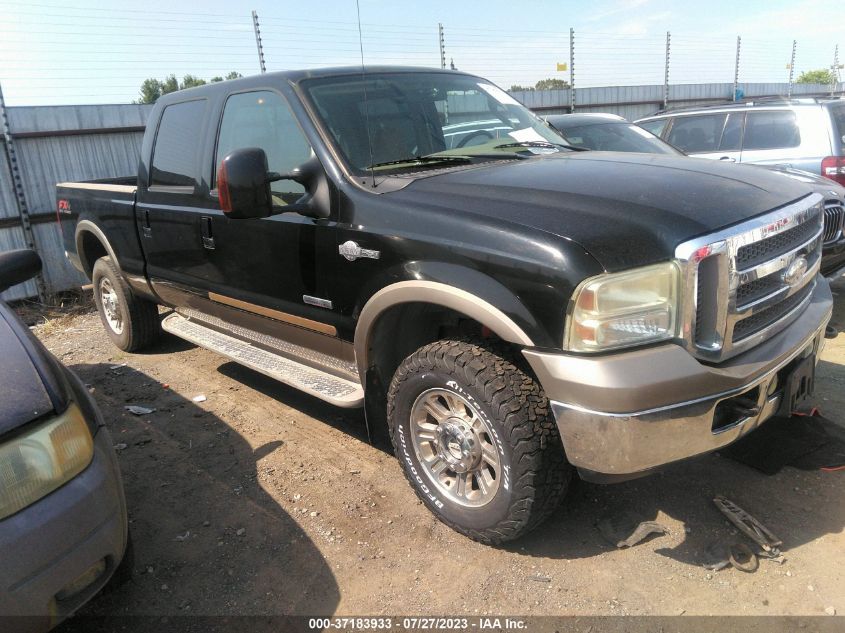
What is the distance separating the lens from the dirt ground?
2.43 m

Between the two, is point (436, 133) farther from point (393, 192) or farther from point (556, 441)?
point (556, 441)

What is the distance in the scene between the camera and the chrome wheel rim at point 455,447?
2.62m

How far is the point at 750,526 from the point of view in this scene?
2670 millimetres

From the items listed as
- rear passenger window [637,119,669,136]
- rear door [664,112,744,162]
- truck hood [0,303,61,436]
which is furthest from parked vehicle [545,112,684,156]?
truck hood [0,303,61,436]

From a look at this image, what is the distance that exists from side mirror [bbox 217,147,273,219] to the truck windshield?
1.45 ft

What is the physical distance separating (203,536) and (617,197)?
2364 millimetres

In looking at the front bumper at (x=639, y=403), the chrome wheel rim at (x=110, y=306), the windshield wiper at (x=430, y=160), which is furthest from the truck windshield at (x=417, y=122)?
the chrome wheel rim at (x=110, y=306)

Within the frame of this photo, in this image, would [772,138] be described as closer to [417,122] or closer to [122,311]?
[417,122]

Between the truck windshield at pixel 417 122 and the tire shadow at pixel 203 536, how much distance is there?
5.76 feet

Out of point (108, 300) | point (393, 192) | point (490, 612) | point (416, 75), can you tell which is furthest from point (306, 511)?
point (108, 300)

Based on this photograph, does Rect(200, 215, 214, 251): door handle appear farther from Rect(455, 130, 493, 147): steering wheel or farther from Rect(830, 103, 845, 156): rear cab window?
Rect(830, 103, 845, 156): rear cab window

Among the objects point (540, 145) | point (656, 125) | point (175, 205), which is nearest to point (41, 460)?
point (175, 205)

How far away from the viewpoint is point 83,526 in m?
2.02

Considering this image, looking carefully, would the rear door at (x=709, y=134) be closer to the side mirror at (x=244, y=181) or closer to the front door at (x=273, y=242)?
the front door at (x=273, y=242)
